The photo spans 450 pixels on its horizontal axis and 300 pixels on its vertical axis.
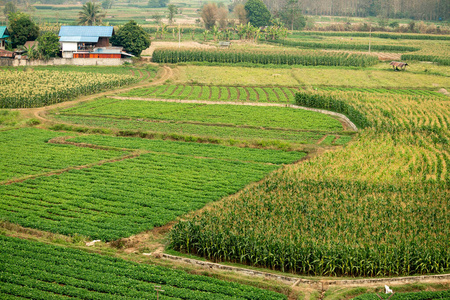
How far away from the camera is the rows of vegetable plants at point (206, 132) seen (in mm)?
52031

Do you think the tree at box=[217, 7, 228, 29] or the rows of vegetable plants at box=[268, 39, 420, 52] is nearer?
the rows of vegetable plants at box=[268, 39, 420, 52]

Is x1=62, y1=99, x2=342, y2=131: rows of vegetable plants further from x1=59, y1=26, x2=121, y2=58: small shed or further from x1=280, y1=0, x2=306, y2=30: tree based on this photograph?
x1=280, y1=0, x2=306, y2=30: tree

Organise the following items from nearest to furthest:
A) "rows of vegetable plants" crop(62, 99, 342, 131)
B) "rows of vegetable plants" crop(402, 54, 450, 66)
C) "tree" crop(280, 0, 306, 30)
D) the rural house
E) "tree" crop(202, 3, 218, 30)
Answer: "rows of vegetable plants" crop(62, 99, 342, 131) → the rural house → "rows of vegetable plants" crop(402, 54, 450, 66) → "tree" crop(202, 3, 218, 30) → "tree" crop(280, 0, 306, 30)

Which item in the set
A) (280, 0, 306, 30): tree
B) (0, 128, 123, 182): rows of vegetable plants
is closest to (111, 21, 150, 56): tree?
(0, 128, 123, 182): rows of vegetable plants

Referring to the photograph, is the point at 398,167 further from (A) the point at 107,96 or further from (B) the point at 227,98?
(A) the point at 107,96

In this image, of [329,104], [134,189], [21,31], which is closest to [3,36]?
[21,31]

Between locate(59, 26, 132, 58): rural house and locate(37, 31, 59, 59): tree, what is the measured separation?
1.99 m

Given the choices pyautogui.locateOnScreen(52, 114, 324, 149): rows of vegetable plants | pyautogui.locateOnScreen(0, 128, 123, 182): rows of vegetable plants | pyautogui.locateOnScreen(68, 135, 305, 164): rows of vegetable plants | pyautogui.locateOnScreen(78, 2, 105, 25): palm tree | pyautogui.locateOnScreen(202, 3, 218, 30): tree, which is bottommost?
pyautogui.locateOnScreen(0, 128, 123, 182): rows of vegetable plants

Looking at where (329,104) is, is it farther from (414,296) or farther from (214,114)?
(414,296)

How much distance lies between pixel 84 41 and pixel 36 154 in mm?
61294

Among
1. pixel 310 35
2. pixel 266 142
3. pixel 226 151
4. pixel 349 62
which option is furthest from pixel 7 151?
pixel 310 35

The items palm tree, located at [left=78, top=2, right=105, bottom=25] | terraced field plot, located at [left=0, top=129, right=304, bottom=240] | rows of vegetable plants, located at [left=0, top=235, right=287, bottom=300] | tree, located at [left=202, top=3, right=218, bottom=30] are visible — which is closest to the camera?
rows of vegetable plants, located at [left=0, top=235, right=287, bottom=300]

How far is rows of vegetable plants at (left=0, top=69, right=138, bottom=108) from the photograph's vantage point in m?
66.8

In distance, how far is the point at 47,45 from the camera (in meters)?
100
